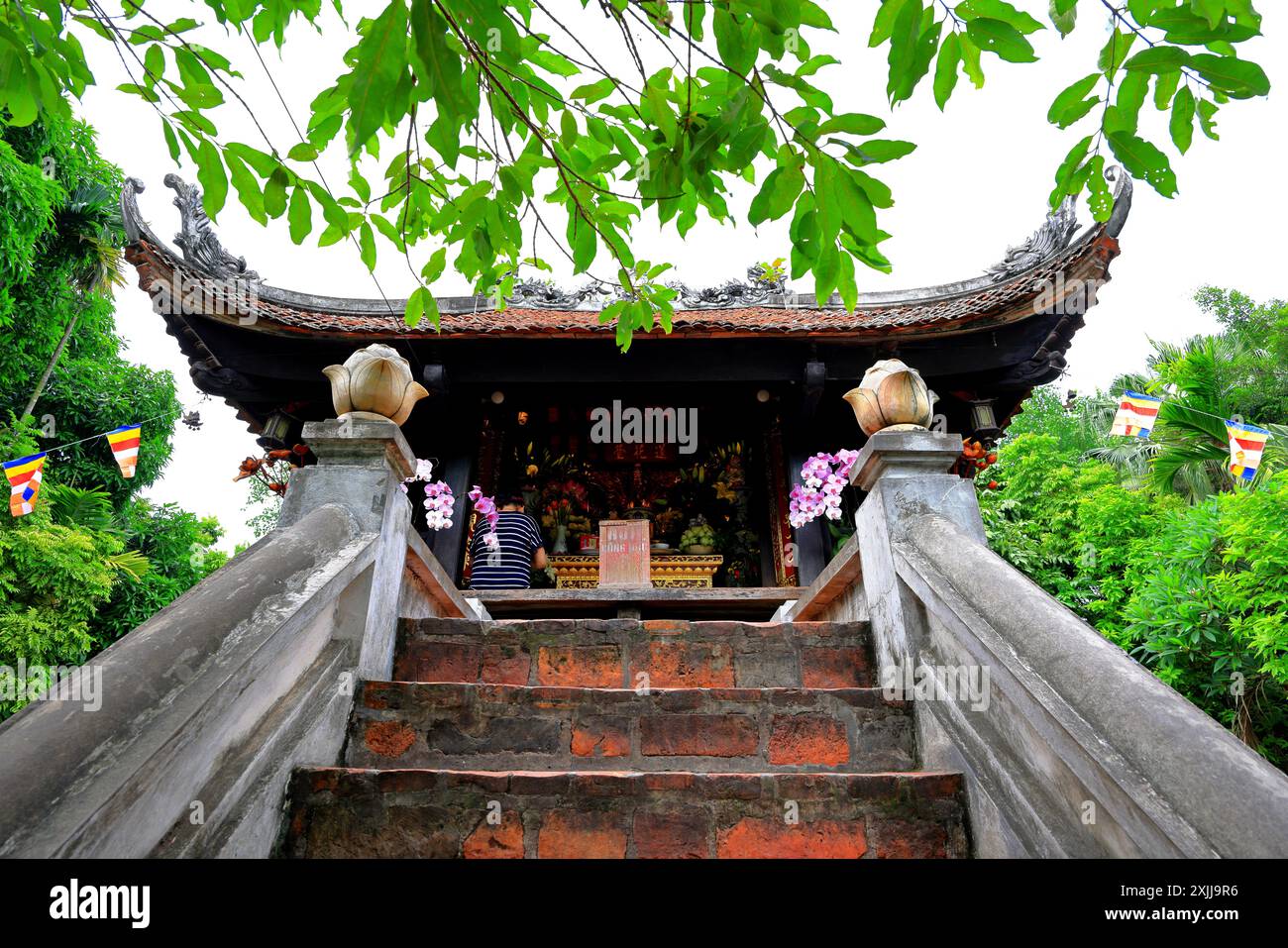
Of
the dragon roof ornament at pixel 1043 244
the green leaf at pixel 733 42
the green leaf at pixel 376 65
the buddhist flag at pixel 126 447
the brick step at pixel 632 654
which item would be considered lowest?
the brick step at pixel 632 654

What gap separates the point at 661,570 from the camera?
22.4 feet

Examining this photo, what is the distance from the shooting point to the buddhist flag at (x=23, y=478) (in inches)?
287

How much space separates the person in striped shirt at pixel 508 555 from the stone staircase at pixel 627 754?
3170mm

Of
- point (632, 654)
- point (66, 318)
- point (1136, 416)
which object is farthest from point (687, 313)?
point (66, 318)

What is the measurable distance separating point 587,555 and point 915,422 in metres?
4.40

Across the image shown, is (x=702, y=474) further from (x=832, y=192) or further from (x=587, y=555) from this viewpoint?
(x=832, y=192)

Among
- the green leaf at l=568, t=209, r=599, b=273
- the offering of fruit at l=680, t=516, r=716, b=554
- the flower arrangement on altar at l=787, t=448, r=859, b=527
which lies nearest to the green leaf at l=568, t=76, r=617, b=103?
the green leaf at l=568, t=209, r=599, b=273

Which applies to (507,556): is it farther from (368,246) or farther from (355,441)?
(368,246)

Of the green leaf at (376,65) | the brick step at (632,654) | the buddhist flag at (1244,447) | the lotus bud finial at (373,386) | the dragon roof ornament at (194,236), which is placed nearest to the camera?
the green leaf at (376,65)

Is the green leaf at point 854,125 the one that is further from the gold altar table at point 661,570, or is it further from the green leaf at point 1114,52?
the gold altar table at point 661,570

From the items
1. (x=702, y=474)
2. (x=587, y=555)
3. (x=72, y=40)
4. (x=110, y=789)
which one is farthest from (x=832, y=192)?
(x=702, y=474)

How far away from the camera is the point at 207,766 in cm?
175

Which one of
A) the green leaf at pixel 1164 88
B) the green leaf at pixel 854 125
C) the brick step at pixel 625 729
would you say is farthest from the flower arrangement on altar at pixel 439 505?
the green leaf at pixel 1164 88

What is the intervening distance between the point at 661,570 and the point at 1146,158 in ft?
18.6
